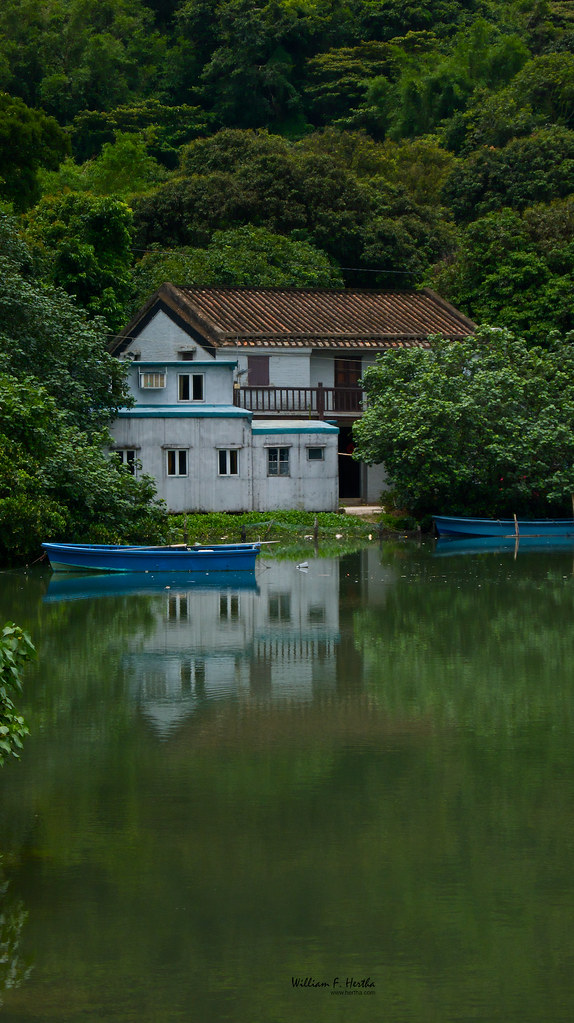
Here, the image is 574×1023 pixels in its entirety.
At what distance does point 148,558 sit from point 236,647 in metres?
7.97

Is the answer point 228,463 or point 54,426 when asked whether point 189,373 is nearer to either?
point 228,463

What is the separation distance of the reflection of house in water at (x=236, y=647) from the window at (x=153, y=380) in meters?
14.7

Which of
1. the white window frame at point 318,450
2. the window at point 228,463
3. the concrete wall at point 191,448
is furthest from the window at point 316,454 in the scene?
the window at point 228,463

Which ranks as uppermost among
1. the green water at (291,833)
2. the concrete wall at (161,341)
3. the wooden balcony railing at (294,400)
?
the concrete wall at (161,341)

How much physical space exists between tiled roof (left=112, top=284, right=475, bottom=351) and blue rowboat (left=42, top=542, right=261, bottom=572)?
1445 cm

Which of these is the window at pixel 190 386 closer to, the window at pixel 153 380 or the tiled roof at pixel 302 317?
the window at pixel 153 380

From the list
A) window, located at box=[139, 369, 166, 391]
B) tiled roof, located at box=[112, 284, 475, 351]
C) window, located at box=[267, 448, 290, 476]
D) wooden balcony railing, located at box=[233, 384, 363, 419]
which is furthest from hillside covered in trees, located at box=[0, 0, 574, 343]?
window, located at box=[267, 448, 290, 476]

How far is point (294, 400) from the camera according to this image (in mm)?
39781

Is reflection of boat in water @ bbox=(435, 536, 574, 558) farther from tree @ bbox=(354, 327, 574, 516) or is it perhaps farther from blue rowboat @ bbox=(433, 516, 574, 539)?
tree @ bbox=(354, 327, 574, 516)

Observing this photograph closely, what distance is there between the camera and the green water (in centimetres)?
732

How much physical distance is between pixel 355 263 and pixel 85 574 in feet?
96.4

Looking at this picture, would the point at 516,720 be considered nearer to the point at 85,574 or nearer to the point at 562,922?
the point at 562,922

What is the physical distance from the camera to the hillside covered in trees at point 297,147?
43500 mm

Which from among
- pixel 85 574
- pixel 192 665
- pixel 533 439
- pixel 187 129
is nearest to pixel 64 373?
pixel 85 574
